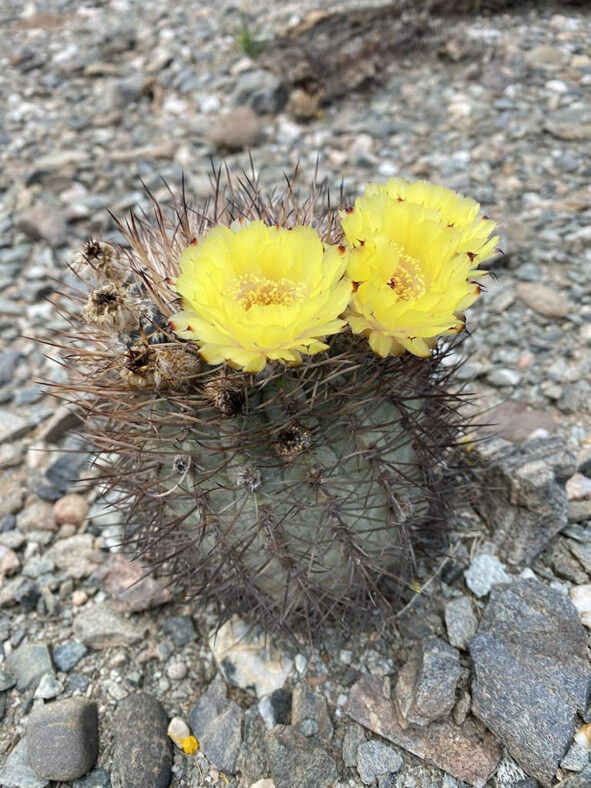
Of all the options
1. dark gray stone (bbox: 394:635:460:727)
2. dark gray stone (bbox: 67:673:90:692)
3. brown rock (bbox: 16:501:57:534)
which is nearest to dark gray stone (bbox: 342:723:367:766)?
dark gray stone (bbox: 394:635:460:727)

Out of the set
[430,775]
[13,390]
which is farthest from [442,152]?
[430,775]

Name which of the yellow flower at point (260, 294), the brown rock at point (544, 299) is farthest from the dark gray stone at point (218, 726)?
the brown rock at point (544, 299)

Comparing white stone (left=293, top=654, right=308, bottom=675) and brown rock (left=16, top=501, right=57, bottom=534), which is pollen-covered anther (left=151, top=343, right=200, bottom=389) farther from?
brown rock (left=16, top=501, right=57, bottom=534)

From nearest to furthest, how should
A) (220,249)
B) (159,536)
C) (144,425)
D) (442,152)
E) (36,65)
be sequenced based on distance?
(220,249)
(144,425)
(159,536)
(442,152)
(36,65)

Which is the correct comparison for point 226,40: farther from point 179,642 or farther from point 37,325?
point 179,642

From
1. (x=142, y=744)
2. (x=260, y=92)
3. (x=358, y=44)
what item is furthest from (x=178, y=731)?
(x=358, y=44)

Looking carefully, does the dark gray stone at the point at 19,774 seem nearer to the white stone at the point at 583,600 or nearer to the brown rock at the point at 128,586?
the brown rock at the point at 128,586

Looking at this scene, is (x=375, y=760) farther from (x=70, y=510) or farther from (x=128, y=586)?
(x=70, y=510)
